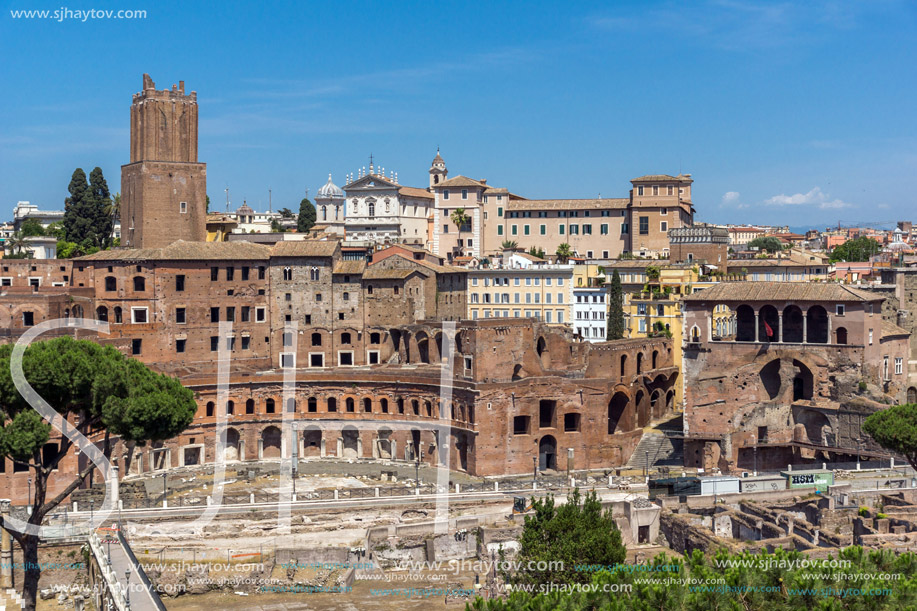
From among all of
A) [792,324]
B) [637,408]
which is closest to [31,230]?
[637,408]

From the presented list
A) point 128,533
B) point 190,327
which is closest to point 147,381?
point 128,533

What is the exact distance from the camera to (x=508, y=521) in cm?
5350

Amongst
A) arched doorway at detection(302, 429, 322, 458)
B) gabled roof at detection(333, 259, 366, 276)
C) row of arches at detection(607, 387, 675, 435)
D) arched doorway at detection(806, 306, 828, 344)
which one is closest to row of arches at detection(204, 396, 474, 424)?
arched doorway at detection(302, 429, 322, 458)

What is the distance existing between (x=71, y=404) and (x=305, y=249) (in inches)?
1300

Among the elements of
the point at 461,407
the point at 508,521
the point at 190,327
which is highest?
the point at 190,327

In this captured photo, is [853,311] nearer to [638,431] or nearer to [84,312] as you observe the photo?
[638,431]

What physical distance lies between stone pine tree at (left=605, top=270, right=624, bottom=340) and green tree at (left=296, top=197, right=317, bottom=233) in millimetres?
45337

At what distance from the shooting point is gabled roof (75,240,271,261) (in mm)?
71062

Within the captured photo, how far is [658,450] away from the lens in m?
65.3

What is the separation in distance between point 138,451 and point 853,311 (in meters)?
41.0

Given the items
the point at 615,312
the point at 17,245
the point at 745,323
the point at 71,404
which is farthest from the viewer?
the point at 17,245

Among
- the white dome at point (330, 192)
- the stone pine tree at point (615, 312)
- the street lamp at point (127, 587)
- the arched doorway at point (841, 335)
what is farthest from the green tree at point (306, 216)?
the street lamp at point (127, 587)

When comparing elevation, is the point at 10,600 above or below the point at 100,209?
below

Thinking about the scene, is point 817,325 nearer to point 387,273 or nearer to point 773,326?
point 773,326
